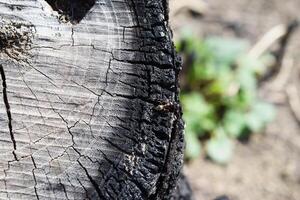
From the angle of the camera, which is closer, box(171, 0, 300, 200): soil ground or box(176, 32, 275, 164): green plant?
box(171, 0, 300, 200): soil ground

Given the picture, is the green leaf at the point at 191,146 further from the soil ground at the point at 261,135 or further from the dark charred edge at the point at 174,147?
the dark charred edge at the point at 174,147

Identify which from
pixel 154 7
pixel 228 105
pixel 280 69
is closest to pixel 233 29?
pixel 280 69

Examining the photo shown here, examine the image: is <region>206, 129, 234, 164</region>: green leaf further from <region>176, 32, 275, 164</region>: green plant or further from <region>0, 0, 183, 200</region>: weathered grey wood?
<region>0, 0, 183, 200</region>: weathered grey wood

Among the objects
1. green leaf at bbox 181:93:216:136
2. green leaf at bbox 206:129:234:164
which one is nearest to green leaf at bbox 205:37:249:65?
green leaf at bbox 181:93:216:136

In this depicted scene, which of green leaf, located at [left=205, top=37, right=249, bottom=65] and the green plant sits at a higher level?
green leaf, located at [left=205, top=37, right=249, bottom=65]

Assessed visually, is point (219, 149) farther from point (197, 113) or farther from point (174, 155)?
point (174, 155)

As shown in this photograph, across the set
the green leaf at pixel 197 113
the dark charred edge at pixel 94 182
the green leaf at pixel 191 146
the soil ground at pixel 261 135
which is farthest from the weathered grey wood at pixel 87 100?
the green leaf at pixel 197 113
